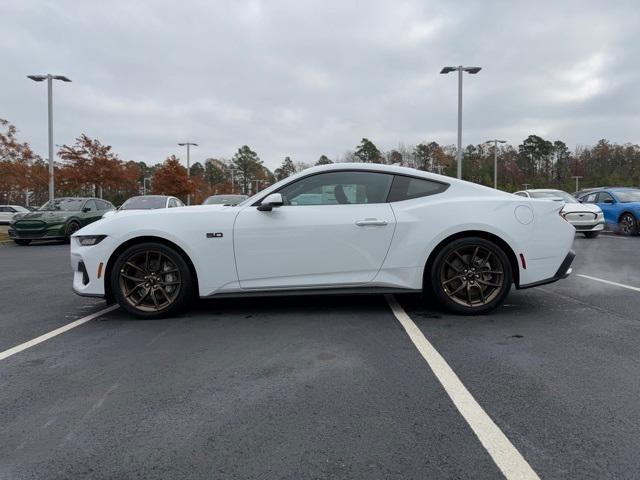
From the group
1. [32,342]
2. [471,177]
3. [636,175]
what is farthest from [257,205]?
[636,175]

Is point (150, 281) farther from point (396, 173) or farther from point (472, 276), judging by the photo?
point (472, 276)

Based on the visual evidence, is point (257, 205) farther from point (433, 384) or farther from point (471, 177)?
point (471, 177)

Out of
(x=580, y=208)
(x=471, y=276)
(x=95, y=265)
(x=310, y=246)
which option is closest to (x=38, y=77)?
(x=95, y=265)

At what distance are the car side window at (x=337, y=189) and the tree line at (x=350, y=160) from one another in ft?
87.5

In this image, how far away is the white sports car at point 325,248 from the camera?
4.60m

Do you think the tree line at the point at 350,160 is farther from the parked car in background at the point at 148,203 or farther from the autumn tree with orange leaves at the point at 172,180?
the parked car in background at the point at 148,203

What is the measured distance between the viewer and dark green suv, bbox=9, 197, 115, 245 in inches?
575

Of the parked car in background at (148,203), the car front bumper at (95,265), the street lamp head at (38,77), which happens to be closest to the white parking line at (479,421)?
the car front bumper at (95,265)

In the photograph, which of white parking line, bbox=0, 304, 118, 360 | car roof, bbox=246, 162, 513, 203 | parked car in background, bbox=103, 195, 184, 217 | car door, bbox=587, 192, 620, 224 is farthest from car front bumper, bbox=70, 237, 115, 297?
car door, bbox=587, 192, 620, 224

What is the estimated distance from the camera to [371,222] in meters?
4.61

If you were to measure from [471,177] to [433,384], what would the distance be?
194 feet

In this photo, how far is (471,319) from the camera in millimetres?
4582

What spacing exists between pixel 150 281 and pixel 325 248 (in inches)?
69.0

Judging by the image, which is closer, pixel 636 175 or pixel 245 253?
pixel 245 253
